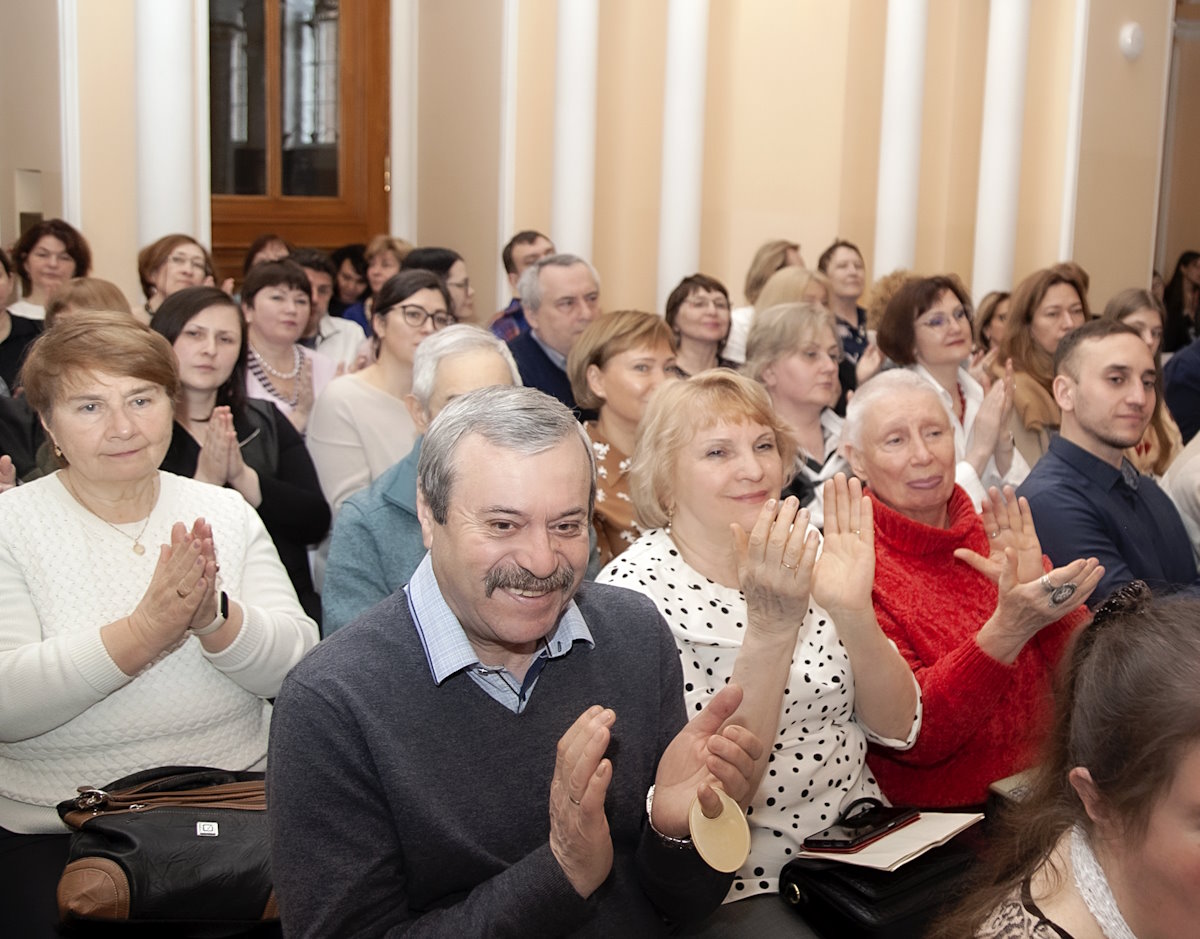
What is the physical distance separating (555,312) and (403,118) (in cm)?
298

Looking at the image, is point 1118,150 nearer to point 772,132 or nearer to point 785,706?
point 772,132

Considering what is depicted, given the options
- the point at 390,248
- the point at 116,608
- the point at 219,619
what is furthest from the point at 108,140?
the point at 219,619

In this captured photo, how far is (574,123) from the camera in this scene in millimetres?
6605

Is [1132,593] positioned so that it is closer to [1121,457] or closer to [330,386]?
[1121,457]

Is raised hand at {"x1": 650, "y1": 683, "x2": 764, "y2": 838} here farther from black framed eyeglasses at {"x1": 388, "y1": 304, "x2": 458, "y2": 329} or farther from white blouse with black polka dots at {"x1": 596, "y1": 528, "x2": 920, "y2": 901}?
black framed eyeglasses at {"x1": 388, "y1": 304, "x2": 458, "y2": 329}

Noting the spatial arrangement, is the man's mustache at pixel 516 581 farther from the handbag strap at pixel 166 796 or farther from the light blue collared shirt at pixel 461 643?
the handbag strap at pixel 166 796

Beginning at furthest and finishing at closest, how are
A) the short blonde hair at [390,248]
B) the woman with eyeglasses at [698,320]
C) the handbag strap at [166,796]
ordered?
1. the short blonde hair at [390,248]
2. the woman with eyeglasses at [698,320]
3. the handbag strap at [166,796]

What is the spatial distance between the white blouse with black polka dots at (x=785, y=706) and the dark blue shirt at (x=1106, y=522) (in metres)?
0.94

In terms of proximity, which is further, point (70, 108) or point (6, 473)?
point (70, 108)

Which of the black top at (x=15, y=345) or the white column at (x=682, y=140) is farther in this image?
the white column at (x=682, y=140)

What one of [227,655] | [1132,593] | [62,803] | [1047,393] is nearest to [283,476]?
[227,655]

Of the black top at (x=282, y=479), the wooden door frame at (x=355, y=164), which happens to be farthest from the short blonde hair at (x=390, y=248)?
the black top at (x=282, y=479)

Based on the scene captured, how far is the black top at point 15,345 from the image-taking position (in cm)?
423

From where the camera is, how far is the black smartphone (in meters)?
2.15
